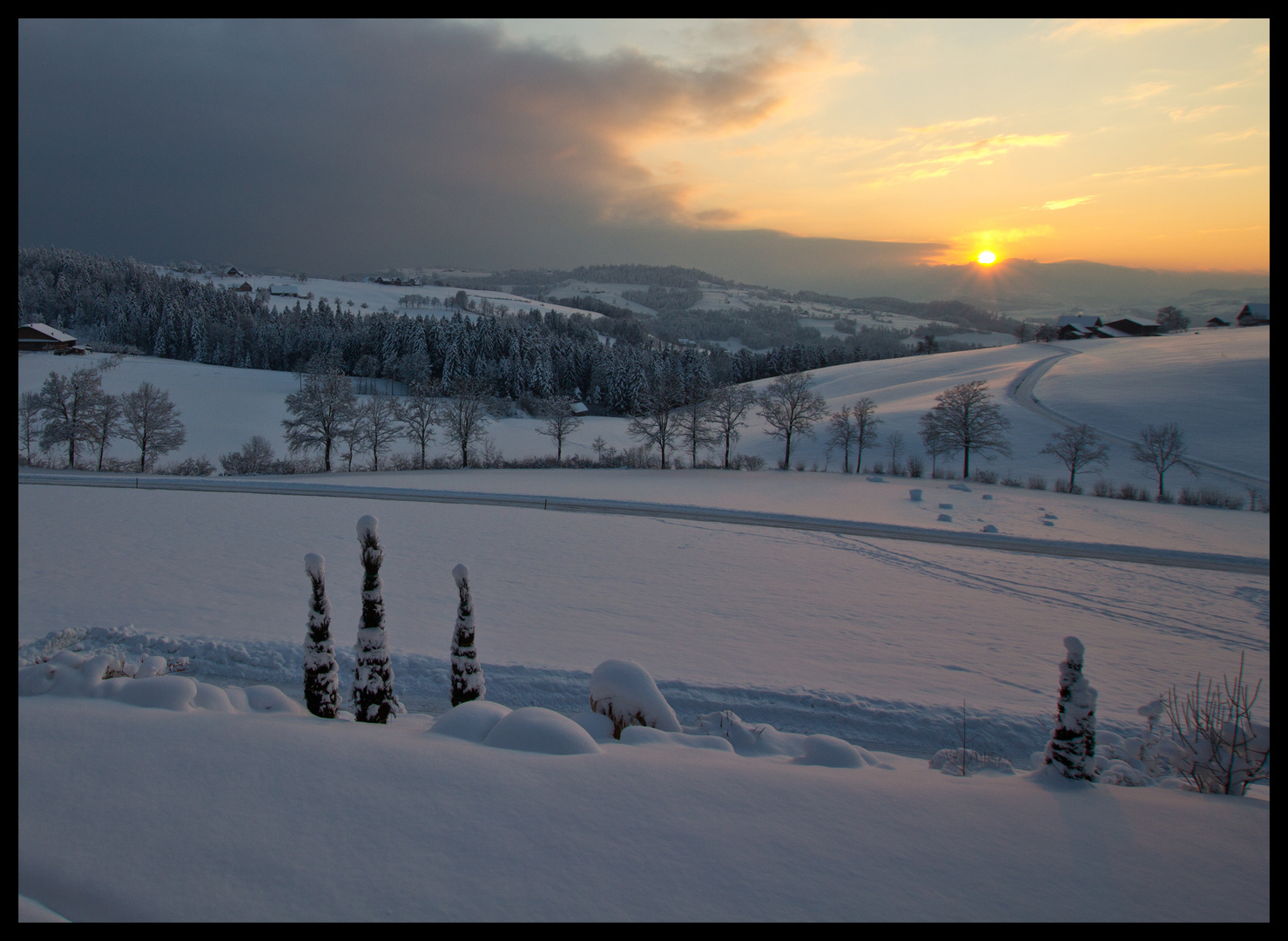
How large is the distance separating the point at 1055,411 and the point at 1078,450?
18948 mm

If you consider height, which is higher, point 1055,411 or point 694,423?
point 1055,411

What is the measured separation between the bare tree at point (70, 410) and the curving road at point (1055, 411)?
6448cm

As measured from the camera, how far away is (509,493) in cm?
2819

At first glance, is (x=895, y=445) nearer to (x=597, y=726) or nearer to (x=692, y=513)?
(x=692, y=513)

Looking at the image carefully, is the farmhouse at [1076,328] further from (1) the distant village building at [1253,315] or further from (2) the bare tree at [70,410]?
(2) the bare tree at [70,410]

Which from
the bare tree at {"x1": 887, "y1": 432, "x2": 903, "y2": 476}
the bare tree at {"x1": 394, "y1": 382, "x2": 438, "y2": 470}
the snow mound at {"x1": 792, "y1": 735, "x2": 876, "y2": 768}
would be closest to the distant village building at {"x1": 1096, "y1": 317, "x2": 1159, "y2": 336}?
the bare tree at {"x1": 887, "y1": 432, "x2": 903, "y2": 476}

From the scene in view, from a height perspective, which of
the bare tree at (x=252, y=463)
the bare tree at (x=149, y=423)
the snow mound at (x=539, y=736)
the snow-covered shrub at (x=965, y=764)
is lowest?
the snow-covered shrub at (x=965, y=764)

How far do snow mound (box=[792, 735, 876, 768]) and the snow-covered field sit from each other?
0.10ft

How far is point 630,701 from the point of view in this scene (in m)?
7.12

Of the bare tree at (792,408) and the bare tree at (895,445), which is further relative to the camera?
the bare tree at (895,445)

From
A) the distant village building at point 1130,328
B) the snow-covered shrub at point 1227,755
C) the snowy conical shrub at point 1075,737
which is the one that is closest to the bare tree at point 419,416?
the snowy conical shrub at point 1075,737

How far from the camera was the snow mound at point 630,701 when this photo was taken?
706cm

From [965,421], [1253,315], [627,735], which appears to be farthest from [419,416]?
[1253,315]

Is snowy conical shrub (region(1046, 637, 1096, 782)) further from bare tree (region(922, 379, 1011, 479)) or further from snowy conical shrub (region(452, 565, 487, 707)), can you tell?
bare tree (region(922, 379, 1011, 479))
